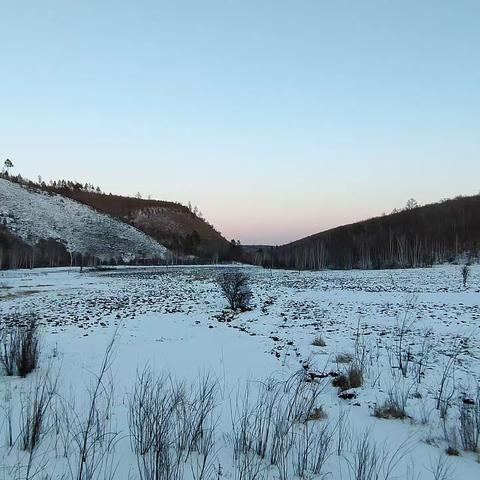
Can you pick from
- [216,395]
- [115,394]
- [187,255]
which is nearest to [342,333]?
[216,395]

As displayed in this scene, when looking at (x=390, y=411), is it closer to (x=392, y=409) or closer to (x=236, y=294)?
(x=392, y=409)

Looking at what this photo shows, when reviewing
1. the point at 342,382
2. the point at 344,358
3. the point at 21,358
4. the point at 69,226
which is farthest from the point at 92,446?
the point at 69,226

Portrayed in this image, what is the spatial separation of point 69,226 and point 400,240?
316 ft

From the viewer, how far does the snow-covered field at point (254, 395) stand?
4.43 m

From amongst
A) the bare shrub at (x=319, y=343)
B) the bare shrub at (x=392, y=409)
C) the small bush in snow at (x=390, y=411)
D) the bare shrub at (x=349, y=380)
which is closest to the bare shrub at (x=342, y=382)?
the bare shrub at (x=349, y=380)

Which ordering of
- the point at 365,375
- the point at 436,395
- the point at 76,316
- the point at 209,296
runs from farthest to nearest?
the point at 209,296 < the point at 76,316 < the point at 365,375 < the point at 436,395

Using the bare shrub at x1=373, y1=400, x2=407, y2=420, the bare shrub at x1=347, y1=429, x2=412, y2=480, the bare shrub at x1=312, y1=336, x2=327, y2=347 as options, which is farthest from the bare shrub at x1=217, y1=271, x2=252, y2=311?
the bare shrub at x1=347, y1=429, x2=412, y2=480

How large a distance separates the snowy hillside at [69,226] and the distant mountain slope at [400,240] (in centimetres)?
4100

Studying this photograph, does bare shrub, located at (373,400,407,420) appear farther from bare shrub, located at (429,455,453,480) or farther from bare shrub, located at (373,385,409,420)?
bare shrub, located at (429,455,453,480)

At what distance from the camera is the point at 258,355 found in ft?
34.1

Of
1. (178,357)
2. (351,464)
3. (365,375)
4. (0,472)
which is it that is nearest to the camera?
(0,472)

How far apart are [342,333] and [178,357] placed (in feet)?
18.2

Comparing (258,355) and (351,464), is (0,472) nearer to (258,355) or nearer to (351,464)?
(351,464)

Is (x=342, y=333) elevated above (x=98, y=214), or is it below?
below
